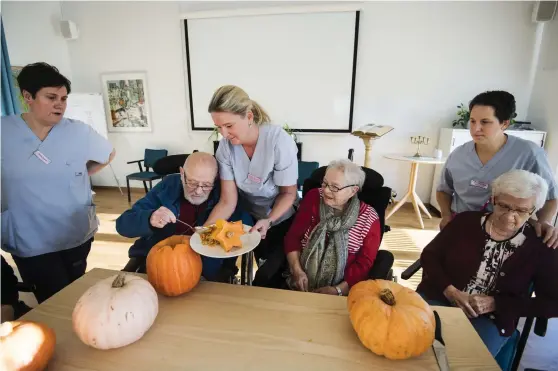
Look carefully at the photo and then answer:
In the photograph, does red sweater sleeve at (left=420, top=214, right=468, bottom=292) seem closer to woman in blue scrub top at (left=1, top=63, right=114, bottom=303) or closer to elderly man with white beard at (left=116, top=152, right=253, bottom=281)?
elderly man with white beard at (left=116, top=152, right=253, bottom=281)

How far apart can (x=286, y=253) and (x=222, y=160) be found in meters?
0.62

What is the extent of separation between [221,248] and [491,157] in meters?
1.49

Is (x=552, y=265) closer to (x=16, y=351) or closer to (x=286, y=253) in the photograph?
(x=286, y=253)

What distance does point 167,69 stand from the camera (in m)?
4.71

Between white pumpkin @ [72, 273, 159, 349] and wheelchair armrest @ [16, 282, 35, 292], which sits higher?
white pumpkin @ [72, 273, 159, 349]

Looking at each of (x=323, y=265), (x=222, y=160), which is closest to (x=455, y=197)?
(x=323, y=265)

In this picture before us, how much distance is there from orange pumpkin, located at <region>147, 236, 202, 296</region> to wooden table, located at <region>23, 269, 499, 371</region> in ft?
0.13

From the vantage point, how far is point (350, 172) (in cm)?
151

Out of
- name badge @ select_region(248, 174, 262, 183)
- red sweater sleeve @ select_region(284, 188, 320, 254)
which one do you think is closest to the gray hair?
red sweater sleeve @ select_region(284, 188, 320, 254)

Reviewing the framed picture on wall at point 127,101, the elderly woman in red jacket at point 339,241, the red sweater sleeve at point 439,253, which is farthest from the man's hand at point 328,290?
the framed picture on wall at point 127,101

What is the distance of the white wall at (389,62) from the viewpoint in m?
3.85

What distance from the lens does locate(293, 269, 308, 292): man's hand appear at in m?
1.52

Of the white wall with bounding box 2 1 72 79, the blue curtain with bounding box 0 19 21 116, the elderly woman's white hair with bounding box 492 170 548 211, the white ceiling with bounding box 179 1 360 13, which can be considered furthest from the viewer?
the white ceiling with bounding box 179 1 360 13

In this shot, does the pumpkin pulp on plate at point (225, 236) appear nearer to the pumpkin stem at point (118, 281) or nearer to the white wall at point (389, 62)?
the pumpkin stem at point (118, 281)
